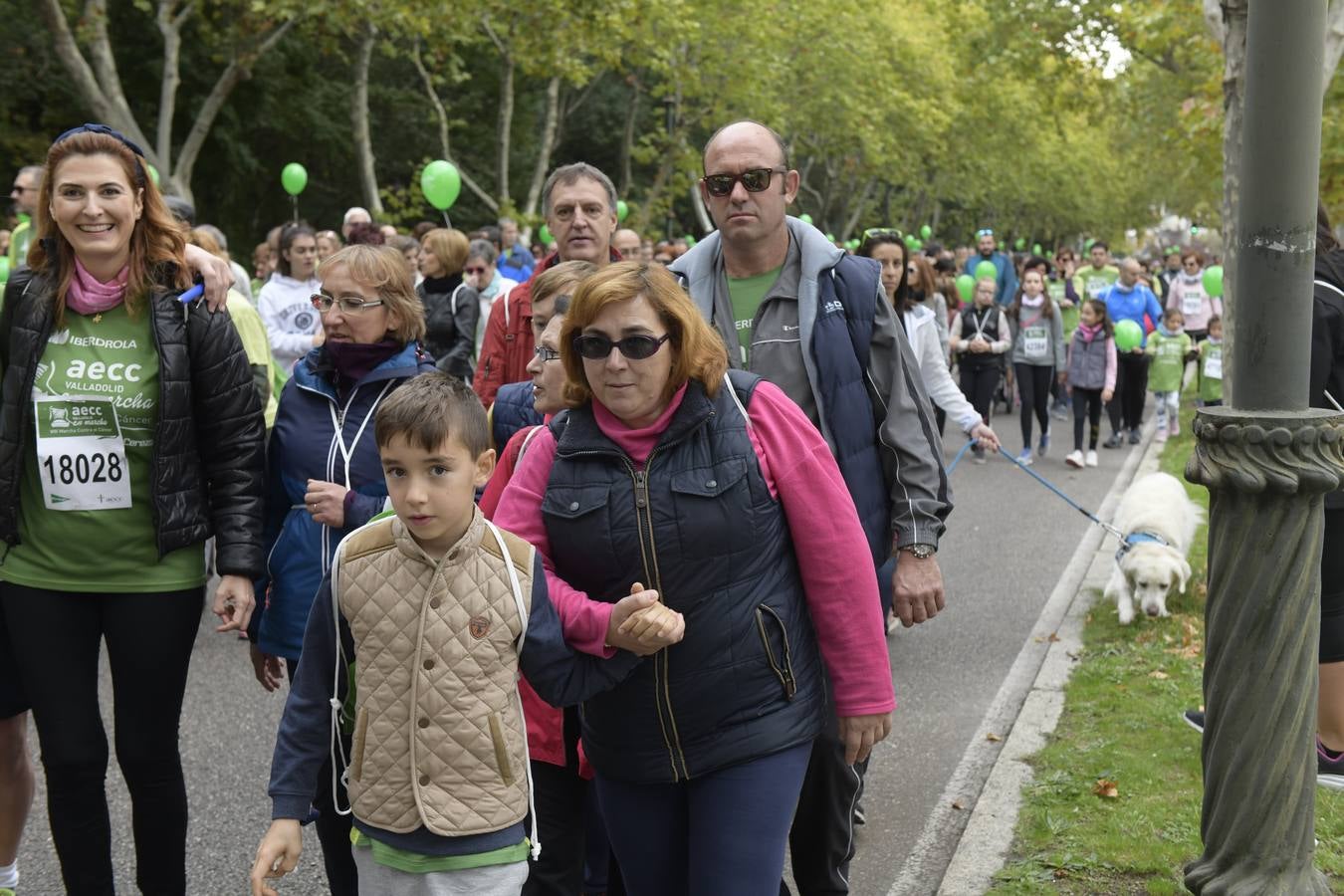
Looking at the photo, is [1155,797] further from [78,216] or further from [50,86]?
[50,86]

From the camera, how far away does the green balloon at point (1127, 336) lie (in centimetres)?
1582

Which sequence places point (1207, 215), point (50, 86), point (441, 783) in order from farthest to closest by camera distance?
1. point (1207, 215)
2. point (50, 86)
3. point (441, 783)

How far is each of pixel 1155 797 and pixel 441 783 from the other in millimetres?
3085

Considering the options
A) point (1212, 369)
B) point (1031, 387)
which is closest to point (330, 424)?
point (1212, 369)

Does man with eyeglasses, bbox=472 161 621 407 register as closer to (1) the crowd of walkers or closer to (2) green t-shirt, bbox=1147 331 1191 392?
(1) the crowd of walkers

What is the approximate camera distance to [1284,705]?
345 centimetres

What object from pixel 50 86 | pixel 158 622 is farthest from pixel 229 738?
pixel 50 86

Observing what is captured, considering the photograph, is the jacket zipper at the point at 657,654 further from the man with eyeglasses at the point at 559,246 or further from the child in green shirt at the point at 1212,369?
the child in green shirt at the point at 1212,369

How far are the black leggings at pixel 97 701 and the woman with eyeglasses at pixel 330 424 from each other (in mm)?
242

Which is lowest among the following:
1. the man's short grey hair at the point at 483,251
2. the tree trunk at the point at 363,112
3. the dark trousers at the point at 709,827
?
the dark trousers at the point at 709,827

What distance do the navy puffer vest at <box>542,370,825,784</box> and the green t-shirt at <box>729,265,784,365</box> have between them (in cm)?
93

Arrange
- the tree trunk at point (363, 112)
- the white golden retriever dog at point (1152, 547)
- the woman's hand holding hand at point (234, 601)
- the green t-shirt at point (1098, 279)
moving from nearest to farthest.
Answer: the woman's hand holding hand at point (234, 601) → the white golden retriever dog at point (1152, 547) → the green t-shirt at point (1098, 279) → the tree trunk at point (363, 112)

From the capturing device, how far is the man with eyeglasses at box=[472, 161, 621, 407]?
16.5 feet

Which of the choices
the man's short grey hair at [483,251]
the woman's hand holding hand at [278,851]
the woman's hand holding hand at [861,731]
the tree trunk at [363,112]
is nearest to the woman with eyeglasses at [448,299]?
the man's short grey hair at [483,251]
